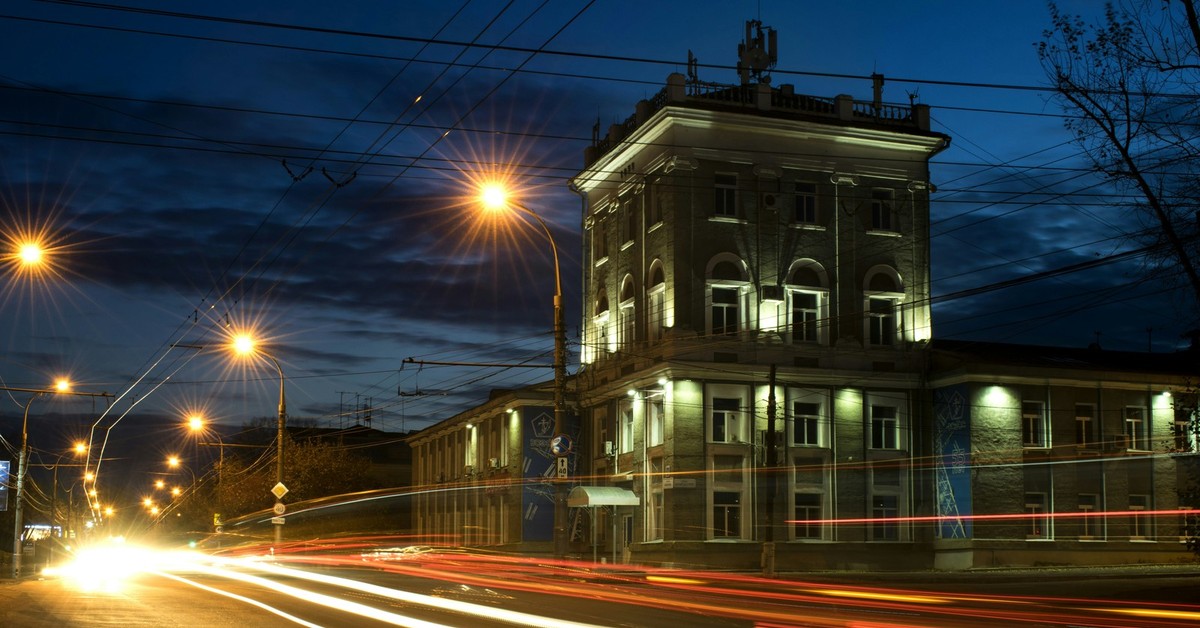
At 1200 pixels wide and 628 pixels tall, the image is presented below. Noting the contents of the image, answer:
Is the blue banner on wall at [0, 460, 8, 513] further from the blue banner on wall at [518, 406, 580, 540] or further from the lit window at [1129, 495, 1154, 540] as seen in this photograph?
the lit window at [1129, 495, 1154, 540]

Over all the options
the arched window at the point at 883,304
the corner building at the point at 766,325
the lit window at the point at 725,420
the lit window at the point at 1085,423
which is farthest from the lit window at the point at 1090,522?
the lit window at the point at 725,420

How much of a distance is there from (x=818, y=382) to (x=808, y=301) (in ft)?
11.0

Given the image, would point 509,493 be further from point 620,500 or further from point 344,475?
point 344,475

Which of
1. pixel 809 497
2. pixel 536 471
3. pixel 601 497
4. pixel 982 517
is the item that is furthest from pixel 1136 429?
pixel 536 471

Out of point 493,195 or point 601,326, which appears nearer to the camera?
point 493,195

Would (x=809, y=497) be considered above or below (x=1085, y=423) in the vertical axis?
below

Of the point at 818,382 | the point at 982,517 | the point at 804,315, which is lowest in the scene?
the point at 982,517

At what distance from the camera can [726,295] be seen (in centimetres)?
4766

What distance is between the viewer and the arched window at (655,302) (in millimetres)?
47500

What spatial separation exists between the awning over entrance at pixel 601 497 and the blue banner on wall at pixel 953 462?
11430 millimetres

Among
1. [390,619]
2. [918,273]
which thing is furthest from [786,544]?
[390,619]

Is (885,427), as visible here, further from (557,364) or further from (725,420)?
(557,364)

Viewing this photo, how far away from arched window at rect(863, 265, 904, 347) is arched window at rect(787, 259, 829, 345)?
1.88 m

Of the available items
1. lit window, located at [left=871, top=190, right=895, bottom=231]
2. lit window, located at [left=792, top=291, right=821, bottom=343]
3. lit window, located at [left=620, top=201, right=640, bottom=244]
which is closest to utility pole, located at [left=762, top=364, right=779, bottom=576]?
lit window, located at [left=792, top=291, right=821, bottom=343]
